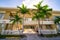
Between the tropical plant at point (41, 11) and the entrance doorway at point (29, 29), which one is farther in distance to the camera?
the entrance doorway at point (29, 29)

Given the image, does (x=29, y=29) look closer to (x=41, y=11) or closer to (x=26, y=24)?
(x=26, y=24)

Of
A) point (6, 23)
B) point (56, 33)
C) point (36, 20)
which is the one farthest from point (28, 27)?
point (56, 33)

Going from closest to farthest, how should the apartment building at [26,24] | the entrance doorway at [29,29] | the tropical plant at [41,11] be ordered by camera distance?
the apartment building at [26,24] → the tropical plant at [41,11] → the entrance doorway at [29,29]

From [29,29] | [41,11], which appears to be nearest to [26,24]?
[29,29]

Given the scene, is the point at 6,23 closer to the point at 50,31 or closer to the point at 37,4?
the point at 37,4

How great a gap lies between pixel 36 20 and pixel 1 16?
8.10 meters

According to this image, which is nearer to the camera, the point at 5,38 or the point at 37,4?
the point at 5,38

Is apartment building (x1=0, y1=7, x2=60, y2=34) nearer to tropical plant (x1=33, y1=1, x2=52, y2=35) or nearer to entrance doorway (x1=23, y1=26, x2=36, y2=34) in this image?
entrance doorway (x1=23, y1=26, x2=36, y2=34)

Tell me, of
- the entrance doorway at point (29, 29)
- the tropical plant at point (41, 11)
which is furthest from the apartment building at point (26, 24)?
the tropical plant at point (41, 11)

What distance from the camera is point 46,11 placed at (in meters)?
22.6

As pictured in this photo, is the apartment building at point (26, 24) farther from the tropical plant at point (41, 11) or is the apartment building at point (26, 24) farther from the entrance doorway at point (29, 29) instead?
the tropical plant at point (41, 11)

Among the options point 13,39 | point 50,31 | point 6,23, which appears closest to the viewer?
point 13,39

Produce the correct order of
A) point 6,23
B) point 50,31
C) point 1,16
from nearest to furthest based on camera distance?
point 50,31
point 6,23
point 1,16

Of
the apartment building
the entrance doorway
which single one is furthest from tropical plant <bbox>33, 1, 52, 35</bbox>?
the entrance doorway
